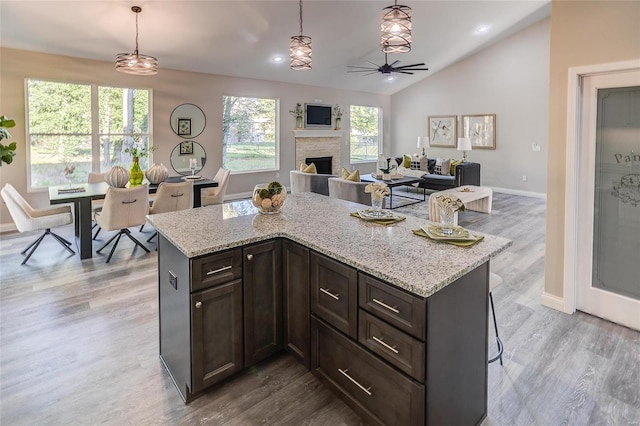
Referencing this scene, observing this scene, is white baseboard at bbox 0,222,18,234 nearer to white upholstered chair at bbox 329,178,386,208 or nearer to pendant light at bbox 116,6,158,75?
pendant light at bbox 116,6,158,75

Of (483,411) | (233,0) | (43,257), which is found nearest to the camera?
(483,411)

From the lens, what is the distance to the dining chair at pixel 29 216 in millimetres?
4082

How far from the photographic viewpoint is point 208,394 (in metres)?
2.10

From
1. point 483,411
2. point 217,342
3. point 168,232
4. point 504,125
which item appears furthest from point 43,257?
point 504,125

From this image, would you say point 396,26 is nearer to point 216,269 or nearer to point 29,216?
point 216,269

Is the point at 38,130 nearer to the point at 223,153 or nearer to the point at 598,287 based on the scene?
the point at 223,153

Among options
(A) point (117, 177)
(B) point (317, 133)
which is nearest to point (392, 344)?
(A) point (117, 177)

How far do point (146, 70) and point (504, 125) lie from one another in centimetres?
793

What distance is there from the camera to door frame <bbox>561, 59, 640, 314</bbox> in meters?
2.87

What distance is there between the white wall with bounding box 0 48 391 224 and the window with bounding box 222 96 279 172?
0.17m

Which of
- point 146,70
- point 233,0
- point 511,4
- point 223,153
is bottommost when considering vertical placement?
point 223,153

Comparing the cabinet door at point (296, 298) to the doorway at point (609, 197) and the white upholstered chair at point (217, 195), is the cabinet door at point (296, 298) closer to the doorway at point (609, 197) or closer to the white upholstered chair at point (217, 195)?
the doorway at point (609, 197)

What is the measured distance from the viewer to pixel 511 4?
6953 millimetres

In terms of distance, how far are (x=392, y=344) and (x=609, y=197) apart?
2.43m
